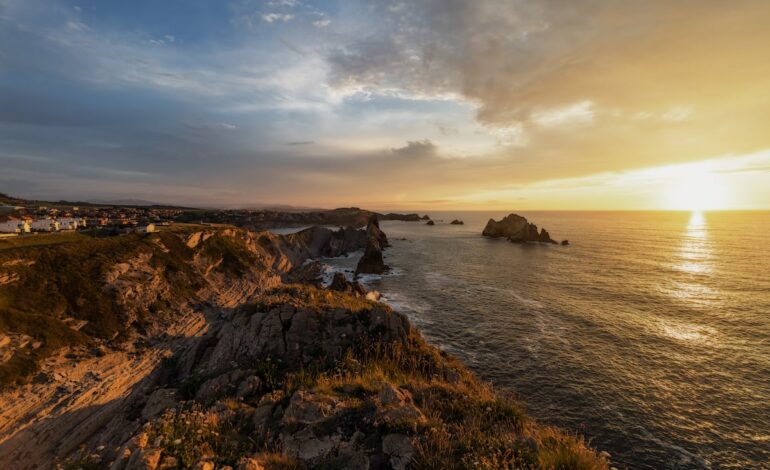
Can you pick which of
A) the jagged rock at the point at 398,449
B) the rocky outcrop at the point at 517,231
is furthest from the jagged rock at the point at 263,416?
the rocky outcrop at the point at 517,231

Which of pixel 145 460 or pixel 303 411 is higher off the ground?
pixel 145 460

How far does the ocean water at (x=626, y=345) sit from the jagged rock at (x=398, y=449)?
18.1 metres

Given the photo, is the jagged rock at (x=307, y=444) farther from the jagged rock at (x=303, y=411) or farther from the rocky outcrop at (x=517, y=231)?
the rocky outcrop at (x=517, y=231)

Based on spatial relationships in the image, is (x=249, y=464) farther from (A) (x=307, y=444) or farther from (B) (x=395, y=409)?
(B) (x=395, y=409)

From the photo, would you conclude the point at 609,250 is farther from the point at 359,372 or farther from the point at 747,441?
the point at 359,372

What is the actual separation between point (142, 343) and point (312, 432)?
3363 cm

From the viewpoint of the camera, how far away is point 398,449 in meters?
7.43

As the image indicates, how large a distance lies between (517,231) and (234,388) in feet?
426

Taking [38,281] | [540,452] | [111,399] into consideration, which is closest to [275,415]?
[540,452]

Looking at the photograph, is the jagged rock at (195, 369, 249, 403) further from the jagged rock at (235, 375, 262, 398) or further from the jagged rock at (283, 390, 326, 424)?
the jagged rock at (283, 390, 326, 424)

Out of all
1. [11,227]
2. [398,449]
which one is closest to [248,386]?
[398,449]

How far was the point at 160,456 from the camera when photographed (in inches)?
274

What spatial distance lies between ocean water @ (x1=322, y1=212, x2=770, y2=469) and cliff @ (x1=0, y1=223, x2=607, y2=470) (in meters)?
8.49

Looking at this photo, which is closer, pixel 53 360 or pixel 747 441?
pixel 747 441
